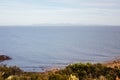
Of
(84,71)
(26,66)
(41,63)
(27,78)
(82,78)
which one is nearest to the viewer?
(27,78)

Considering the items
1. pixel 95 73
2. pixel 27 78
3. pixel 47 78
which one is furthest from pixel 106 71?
pixel 27 78

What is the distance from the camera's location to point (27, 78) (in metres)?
14.3

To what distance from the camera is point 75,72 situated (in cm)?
1984

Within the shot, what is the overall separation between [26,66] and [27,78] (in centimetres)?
4064

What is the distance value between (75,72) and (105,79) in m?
3.55

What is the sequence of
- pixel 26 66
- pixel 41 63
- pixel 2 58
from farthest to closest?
pixel 2 58
pixel 41 63
pixel 26 66

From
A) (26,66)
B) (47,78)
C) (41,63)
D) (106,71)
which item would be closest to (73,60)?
(41,63)

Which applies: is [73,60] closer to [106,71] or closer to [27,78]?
[106,71]

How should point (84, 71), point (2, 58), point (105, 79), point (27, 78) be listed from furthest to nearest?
point (2, 58) → point (84, 71) → point (105, 79) → point (27, 78)

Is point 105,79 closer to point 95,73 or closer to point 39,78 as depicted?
point 95,73

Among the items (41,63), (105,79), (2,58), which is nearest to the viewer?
(105,79)

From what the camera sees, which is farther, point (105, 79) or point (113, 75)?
point (113, 75)

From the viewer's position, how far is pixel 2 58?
209 ft

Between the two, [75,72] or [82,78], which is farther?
[75,72]
